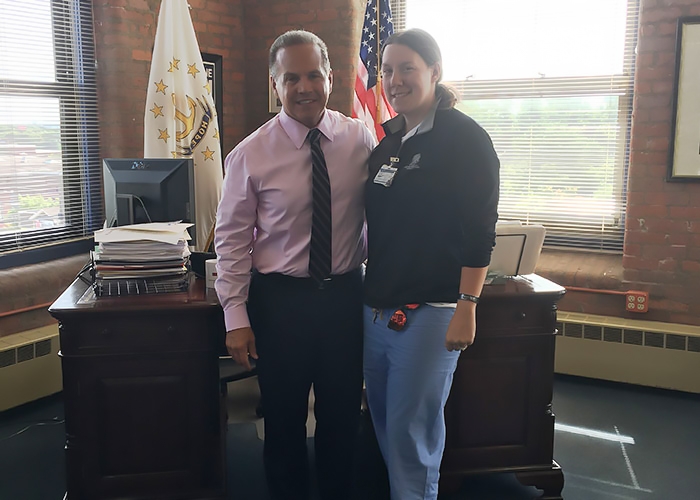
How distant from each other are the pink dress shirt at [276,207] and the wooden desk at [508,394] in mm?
651

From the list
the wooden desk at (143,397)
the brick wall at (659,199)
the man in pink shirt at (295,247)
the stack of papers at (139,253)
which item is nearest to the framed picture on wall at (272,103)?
the brick wall at (659,199)

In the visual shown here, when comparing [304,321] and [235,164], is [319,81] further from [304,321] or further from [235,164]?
[304,321]

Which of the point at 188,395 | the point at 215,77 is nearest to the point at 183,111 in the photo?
the point at 215,77

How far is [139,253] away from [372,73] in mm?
2013

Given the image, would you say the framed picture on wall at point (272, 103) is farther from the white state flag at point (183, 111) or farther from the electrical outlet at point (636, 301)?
the electrical outlet at point (636, 301)

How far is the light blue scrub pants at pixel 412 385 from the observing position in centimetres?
172

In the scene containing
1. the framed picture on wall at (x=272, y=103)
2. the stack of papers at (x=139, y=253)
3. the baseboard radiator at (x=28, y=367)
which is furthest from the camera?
the framed picture on wall at (x=272, y=103)

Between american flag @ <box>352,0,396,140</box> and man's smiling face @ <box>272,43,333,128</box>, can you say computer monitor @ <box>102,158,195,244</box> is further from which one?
american flag @ <box>352,0,396,140</box>

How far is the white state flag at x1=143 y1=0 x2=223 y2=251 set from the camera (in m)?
3.50

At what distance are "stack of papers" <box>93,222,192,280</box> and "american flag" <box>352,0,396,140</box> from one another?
5.84 feet

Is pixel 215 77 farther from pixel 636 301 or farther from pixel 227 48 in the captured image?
pixel 636 301

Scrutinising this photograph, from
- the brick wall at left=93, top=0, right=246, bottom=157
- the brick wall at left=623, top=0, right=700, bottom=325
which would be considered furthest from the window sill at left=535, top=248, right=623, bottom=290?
the brick wall at left=93, top=0, right=246, bottom=157

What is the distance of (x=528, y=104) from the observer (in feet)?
12.6

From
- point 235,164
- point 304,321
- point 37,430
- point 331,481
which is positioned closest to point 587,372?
point 331,481
